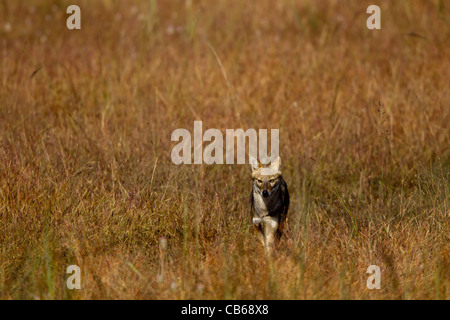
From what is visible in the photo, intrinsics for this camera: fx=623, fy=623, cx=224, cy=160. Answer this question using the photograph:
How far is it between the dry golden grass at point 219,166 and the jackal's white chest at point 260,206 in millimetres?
206

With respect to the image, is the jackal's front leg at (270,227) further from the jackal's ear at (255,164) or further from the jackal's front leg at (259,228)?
the jackal's ear at (255,164)

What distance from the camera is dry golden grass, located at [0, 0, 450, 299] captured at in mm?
3410

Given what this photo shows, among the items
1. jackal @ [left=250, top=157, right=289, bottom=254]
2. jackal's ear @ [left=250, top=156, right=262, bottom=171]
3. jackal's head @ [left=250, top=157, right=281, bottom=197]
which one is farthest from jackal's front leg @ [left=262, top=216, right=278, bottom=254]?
jackal's ear @ [left=250, top=156, right=262, bottom=171]

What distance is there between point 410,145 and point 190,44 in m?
3.06

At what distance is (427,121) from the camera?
545 cm

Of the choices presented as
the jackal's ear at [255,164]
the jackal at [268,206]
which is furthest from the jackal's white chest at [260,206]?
the jackal's ear at [255,164]

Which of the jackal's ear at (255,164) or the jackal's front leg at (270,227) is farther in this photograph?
the jackal's ear at (255,164)

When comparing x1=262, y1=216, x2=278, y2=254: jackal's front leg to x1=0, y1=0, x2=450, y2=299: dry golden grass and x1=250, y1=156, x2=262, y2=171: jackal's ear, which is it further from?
x1=250, y1=156, x2=262, y2=171: jackal's ear

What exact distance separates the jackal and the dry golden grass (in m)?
0.11

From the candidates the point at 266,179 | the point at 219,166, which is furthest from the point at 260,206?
the point at 219,166

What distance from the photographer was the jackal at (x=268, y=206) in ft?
12.1

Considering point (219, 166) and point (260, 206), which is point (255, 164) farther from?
point (219, 166)

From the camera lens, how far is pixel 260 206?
3.72 metres

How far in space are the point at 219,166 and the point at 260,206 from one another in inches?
A: 47.4
